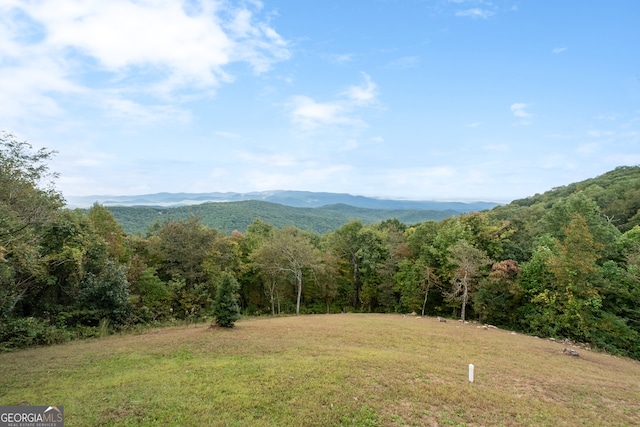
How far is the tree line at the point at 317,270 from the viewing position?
1817 centimetres

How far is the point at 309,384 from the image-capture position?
32.6 feet

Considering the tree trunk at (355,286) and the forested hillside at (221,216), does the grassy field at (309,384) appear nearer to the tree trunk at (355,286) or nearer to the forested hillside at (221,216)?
the tree trunk at (355,286)

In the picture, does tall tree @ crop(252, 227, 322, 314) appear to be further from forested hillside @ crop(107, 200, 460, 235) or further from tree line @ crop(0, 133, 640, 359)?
forested hillside @ crop(107, 200, 460, 235)

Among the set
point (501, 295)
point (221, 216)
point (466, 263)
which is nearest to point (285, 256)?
point (466, 263)

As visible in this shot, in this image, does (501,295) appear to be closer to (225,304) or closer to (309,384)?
(225,304)

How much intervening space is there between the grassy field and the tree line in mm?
5406

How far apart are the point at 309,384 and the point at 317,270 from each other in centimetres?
2723

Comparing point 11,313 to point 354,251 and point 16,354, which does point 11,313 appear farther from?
point 354,251

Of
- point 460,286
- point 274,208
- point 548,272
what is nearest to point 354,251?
point 460,286

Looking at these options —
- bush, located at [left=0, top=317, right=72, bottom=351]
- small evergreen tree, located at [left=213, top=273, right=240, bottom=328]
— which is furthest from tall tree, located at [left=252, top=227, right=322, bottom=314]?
bush, located at [left=0, top=317, right=72, bottom=351]

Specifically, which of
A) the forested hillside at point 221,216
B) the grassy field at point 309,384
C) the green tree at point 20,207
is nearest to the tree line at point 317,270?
the green tree at point 20,207

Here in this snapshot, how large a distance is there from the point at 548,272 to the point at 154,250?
118 ft

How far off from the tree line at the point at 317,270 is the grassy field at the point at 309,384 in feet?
17.7

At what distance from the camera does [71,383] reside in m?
10.5
